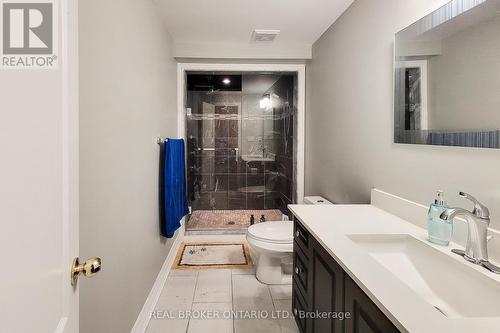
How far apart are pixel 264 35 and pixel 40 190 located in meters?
2.67

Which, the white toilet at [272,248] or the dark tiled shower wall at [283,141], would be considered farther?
the dark tiled shower wall at [283,141]

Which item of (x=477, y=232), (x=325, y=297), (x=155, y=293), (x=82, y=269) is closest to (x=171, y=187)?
(x=155, y=293)

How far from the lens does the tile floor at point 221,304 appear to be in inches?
74.5

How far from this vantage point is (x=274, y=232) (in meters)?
2.32

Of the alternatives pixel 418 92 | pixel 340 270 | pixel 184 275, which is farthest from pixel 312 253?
pixel 184 275

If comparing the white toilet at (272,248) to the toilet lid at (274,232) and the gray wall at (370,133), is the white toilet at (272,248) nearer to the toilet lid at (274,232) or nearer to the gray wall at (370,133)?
the toilet lid at (274,232)

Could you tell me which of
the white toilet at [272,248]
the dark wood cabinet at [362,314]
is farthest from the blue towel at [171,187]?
the dark wood cabinet at [362,314]

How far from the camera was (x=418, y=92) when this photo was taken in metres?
1.47

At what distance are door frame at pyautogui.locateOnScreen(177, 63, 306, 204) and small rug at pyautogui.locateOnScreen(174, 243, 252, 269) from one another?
0.94 m

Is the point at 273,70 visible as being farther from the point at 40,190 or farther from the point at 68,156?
the point at 40,190

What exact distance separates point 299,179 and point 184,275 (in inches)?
66.0

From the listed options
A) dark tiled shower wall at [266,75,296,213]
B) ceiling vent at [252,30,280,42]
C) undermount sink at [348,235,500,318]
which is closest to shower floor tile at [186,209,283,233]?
dark tiled shower wall at [266,75,296,213]

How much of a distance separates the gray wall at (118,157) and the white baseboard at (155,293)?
72 mm

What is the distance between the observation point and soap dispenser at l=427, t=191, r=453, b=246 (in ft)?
3.84
